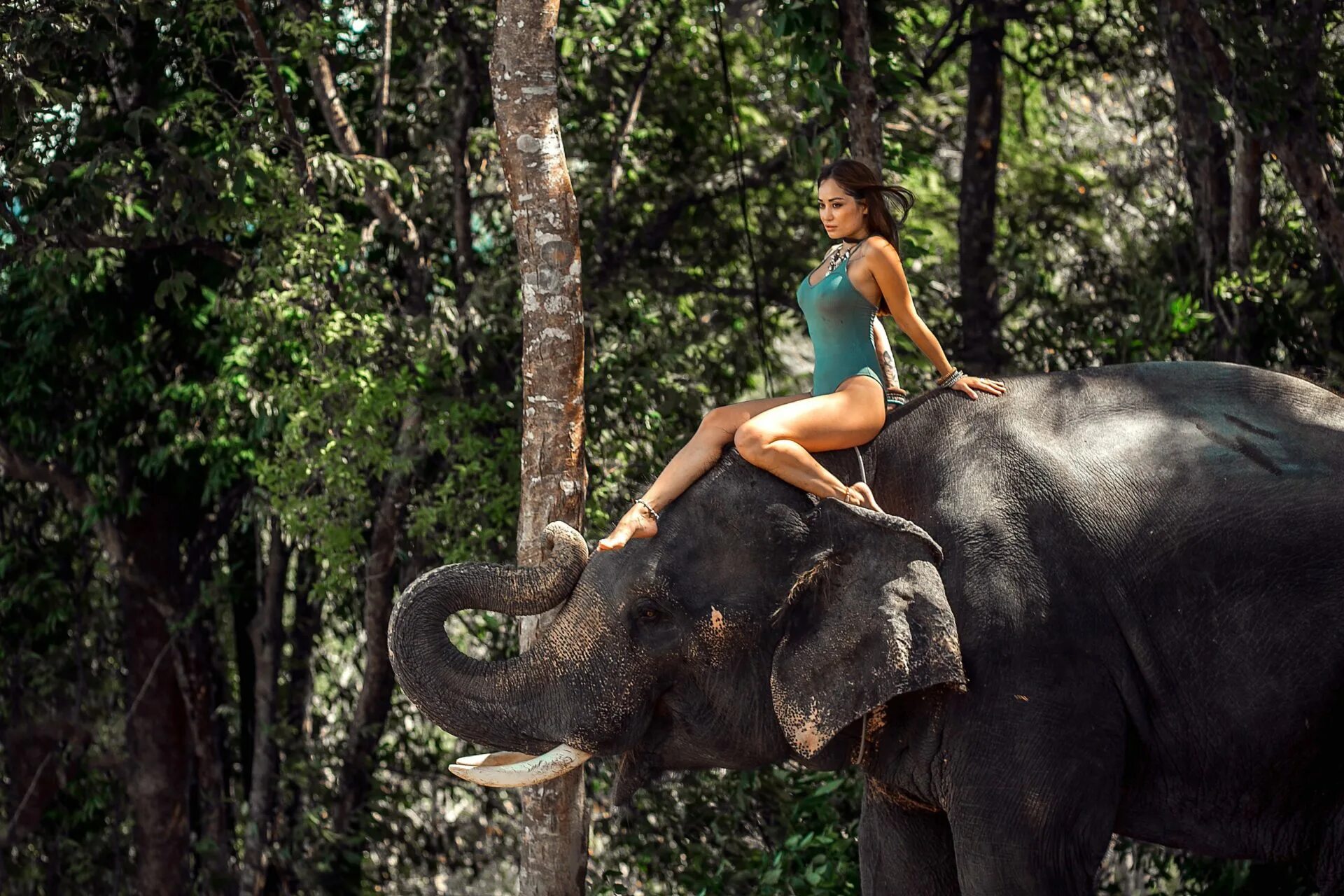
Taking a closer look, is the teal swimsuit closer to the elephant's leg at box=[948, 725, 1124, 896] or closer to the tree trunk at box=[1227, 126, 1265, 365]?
the elephant's leg at box=[948, 725, 1124, 896]

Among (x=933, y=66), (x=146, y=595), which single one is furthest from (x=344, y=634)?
(x=933, y=66)

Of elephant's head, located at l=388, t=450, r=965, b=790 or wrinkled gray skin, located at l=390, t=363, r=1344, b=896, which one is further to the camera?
elephant's head, located at l=388, t=450, r=965, b=790

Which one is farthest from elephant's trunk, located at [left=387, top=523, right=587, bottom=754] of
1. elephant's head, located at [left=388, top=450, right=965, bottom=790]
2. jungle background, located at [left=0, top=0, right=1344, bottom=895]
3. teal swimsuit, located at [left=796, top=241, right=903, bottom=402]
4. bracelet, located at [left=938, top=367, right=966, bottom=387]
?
jungle background, located at [left=0, top=0, right=1344, bottom=895]

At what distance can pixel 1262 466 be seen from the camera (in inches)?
142

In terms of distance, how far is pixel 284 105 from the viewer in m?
6.46

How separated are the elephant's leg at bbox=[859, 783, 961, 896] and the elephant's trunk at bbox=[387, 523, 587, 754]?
0.98 m

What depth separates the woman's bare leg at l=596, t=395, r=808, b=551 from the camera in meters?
3.68

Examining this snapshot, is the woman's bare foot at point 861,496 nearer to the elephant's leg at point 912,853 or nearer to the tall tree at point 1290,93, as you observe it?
the elephant's leg at point 912,853

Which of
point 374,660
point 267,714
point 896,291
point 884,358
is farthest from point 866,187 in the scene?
point 267,714

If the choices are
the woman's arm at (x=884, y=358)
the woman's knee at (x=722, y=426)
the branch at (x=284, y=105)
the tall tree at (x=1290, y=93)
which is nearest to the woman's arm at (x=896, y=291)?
the woman's arm at (x=884, y=358)

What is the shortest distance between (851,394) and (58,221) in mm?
4152

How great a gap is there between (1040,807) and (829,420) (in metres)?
0.99

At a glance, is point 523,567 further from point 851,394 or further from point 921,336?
point 921,336

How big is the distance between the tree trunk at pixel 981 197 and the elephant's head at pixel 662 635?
419 cm
